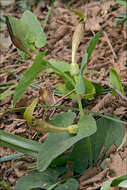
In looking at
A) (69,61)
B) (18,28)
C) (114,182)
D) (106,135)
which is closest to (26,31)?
(18,28)

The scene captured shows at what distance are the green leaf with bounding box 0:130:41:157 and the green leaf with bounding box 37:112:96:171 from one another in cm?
12

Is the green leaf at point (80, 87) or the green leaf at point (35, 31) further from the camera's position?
the green leaf at point (35, 31)

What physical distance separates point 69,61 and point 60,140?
2.93 feet

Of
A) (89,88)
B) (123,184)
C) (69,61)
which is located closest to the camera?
(123,184)

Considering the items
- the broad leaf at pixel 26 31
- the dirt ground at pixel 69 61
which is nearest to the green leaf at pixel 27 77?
the broad leaf at pixel 26 31

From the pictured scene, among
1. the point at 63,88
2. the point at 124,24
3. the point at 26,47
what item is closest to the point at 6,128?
the point at 63,88

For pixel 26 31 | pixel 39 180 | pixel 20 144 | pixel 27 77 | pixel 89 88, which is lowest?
pixel 39 180

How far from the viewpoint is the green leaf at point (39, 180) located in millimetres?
1038

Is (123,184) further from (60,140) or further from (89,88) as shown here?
(89,88)

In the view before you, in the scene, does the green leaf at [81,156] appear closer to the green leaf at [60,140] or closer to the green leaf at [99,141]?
the green leaf at [99,141]

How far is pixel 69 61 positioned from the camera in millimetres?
1806

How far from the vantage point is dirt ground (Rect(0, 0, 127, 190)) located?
1098mm

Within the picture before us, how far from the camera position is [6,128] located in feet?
4.77

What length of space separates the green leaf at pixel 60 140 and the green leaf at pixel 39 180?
6.1 inches
